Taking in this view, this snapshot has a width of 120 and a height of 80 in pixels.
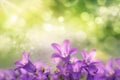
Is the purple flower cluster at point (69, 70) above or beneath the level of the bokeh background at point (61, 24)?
beneath

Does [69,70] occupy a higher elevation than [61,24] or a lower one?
lower

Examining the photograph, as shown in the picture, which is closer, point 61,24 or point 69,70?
point 69,70

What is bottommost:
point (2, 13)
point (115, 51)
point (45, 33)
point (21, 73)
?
point (21, 73)

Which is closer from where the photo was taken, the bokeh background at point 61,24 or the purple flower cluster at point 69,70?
the purple flower cluster at point 69,70

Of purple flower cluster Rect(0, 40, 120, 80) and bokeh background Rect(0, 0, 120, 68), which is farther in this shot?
bokeh background Rect(0, 0, 120, 68)

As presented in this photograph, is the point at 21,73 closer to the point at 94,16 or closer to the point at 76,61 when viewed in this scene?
the point at 76,61

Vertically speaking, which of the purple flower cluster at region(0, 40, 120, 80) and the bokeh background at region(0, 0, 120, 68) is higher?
the bokeh background at region(0, 0, 120, 68)

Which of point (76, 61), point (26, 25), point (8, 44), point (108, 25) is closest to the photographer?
point (76, 61)

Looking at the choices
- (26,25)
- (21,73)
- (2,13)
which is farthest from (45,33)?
(21,73)
